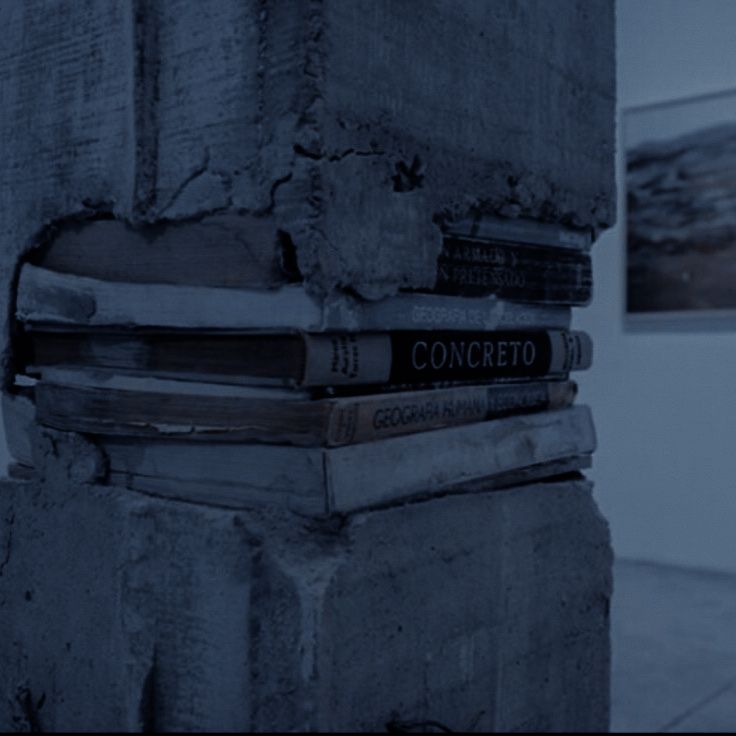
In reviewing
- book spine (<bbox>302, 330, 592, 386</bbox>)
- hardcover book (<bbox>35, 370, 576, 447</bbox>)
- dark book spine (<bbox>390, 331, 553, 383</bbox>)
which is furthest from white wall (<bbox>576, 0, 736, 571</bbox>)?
hardcover book (<bbox>35, 370, 576, 447</bbox>)

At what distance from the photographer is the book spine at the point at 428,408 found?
1232 mm

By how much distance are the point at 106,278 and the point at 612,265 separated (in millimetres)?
2860

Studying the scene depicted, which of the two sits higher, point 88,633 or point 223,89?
point 223,89

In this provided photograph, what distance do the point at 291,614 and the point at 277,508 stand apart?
0.14m

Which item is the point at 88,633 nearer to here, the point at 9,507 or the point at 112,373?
the point at 9,507

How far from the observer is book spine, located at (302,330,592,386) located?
4.06ft

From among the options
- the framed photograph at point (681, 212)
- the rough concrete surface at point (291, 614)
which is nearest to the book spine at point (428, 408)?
the rough concrete surface at point (291, 614)

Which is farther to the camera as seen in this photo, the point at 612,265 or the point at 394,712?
the point at 612,265

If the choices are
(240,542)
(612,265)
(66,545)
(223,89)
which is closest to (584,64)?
(223,89)

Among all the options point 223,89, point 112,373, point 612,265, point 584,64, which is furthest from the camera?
point 612,265

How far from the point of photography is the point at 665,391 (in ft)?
12.3

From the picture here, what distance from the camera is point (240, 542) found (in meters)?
1.23

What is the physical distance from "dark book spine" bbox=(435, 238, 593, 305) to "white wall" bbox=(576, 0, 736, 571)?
6.84ft

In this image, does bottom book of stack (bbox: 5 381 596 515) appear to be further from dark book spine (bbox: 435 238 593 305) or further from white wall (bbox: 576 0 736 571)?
white wall (bbox: 576 0 736 571)
